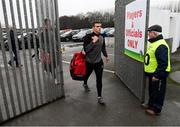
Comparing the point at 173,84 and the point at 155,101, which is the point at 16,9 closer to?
the point at 155,101

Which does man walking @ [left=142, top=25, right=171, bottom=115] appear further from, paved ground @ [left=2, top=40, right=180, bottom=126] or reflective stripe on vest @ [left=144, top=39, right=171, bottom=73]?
paved ground @ [left=2, top=40, right=180, bottom=126]

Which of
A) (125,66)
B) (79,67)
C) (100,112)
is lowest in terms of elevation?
Result: (100,112)

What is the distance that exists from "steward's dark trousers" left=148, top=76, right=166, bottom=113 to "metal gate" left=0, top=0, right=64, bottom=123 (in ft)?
7.21

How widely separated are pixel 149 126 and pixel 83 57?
231 cm

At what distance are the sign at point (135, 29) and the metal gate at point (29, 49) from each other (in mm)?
1812

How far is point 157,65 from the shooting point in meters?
3.71

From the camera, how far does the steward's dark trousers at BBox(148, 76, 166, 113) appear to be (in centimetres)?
376

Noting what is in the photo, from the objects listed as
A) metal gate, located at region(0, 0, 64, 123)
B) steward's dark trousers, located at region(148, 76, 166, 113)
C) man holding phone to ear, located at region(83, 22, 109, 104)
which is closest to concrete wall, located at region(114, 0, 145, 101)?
steward's dark trousers, located at region(148, 76, 166, 113)

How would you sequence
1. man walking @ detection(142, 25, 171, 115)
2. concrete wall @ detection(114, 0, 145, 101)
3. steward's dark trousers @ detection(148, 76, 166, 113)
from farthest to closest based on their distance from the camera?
concrete wall @ detection(114, 0, 145, 101) < steward's dark trousers @ detection(148, 76, 166, 113) < man walking @ detection(142, 25, 171, 115)

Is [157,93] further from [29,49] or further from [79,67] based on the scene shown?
[29,49]

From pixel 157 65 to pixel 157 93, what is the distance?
58 cm

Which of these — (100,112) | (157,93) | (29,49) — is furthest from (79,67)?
(157,93)

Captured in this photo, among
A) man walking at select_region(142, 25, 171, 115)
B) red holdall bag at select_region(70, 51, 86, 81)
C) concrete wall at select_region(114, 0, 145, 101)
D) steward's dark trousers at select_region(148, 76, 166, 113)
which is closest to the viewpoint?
man walking at select_region(142, 25, 171, 115)

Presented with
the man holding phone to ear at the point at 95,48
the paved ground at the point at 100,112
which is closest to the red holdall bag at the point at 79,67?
the man holding phone to ear at the point at 95,48
